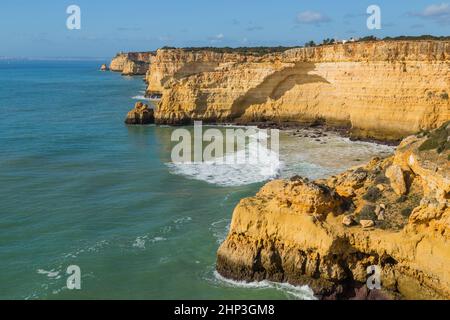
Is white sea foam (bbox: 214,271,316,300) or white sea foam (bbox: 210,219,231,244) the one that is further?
white sea foam (bbox: 210,219,231,244)

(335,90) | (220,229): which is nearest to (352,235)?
(220,229)

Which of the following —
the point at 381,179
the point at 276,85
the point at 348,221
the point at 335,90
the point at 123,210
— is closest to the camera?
the point at 348,221

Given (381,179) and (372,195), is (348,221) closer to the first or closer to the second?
(372,195)

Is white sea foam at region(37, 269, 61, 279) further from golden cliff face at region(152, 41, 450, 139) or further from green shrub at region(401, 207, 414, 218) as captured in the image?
golden cliff face at region(152, 41, 450, 139)

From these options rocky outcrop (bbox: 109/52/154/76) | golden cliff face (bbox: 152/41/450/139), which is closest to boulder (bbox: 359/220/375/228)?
golden cliff face (bbox: 152/41/450/139)

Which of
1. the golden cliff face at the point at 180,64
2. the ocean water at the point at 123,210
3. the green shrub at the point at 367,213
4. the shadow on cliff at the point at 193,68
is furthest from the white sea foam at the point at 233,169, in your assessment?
the shadow on cliff at the point at 193,68
